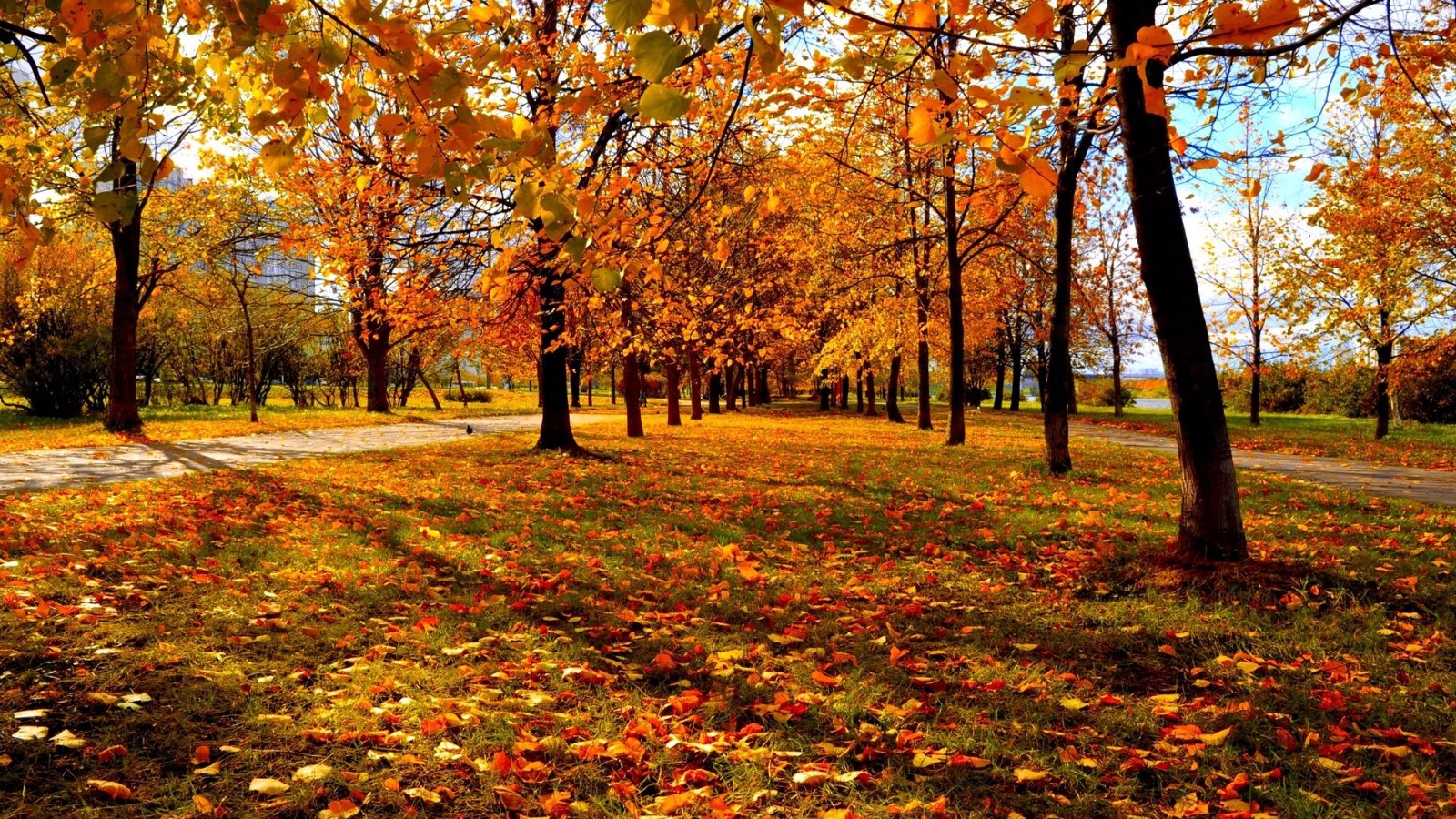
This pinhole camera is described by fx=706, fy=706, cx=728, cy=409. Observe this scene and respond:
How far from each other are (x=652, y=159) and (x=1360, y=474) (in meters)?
11.7

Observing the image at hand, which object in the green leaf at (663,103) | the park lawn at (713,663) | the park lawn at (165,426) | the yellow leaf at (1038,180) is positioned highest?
the green leaf at (663,103)

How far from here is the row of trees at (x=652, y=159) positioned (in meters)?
2.29

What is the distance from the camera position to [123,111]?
2.44 m

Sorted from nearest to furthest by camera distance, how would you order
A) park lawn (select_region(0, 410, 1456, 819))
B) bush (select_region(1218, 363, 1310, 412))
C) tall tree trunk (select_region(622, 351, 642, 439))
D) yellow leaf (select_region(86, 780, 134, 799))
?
yellow leaf (select_region(86, 780, 134, 799)) → park lawn (select_region(0, 410, 1456, 819)) → tall tree trunk (select_region(622, 351, 642, 439)) → bush (select_region(1218, 363, 1310, 412))

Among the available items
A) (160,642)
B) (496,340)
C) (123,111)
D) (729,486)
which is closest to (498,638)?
(160,642)

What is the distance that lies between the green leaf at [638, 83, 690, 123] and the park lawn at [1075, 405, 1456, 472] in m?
14.7

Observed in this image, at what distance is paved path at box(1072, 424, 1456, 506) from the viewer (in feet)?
29.1

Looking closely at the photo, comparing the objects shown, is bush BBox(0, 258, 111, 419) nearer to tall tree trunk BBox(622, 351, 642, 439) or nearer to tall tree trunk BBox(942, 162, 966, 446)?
tall tree trunk BBox(622, 351, 642, 439)

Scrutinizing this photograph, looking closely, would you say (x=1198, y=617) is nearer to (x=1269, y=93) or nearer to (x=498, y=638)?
(x=1269, y=93)

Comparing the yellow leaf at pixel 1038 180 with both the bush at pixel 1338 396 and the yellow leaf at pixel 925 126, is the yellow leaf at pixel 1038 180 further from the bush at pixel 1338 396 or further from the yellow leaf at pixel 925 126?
the bush at pixel 1338 396

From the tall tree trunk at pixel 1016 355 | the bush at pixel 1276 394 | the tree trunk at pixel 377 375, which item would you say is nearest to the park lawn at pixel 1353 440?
the bush at pixel 1276 394

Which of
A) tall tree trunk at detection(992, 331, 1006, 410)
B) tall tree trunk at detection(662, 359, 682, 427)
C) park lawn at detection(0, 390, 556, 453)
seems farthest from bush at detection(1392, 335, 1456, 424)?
park lawn at detection(0, 390, 556, 453)

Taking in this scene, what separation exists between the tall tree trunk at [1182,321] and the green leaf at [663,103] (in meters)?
4.56

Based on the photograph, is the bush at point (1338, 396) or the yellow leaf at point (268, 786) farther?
the bush at point (1338, 396)
